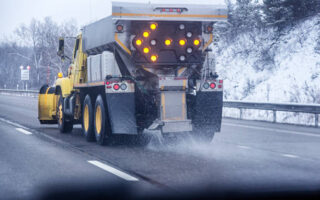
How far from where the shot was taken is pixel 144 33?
11.6 metres

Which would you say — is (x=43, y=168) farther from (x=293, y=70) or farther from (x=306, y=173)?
(x=293, y=70)

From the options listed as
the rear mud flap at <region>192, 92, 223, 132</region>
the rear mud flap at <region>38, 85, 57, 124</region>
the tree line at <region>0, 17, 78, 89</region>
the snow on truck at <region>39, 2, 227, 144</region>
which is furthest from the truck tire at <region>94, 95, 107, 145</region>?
the tree line at <region>0, 17, 78, 89</region>

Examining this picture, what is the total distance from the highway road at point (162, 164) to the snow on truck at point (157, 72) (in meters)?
0.59

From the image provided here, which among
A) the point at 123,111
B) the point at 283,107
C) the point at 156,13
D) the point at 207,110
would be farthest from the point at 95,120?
the point at 283,107

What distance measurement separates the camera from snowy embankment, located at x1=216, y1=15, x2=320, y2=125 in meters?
30.7

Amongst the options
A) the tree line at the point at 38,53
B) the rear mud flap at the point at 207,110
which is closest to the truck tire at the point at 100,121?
the rear mud flap at the point at 207,110

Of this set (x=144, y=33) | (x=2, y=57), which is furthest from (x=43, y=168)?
(x=2, y=57)

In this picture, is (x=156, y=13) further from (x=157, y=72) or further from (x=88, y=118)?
(x=88, y=118)

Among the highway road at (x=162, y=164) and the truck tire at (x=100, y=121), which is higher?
the truck tire at (x=100, y=121)

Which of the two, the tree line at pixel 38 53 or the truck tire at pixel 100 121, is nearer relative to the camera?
the truck tire at pixel 100 121

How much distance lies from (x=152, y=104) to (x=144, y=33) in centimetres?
149

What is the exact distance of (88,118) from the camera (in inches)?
513

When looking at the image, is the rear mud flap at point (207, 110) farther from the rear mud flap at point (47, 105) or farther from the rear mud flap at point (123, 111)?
the rear mud flap at point (47, 105)

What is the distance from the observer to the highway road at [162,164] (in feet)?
23.9
